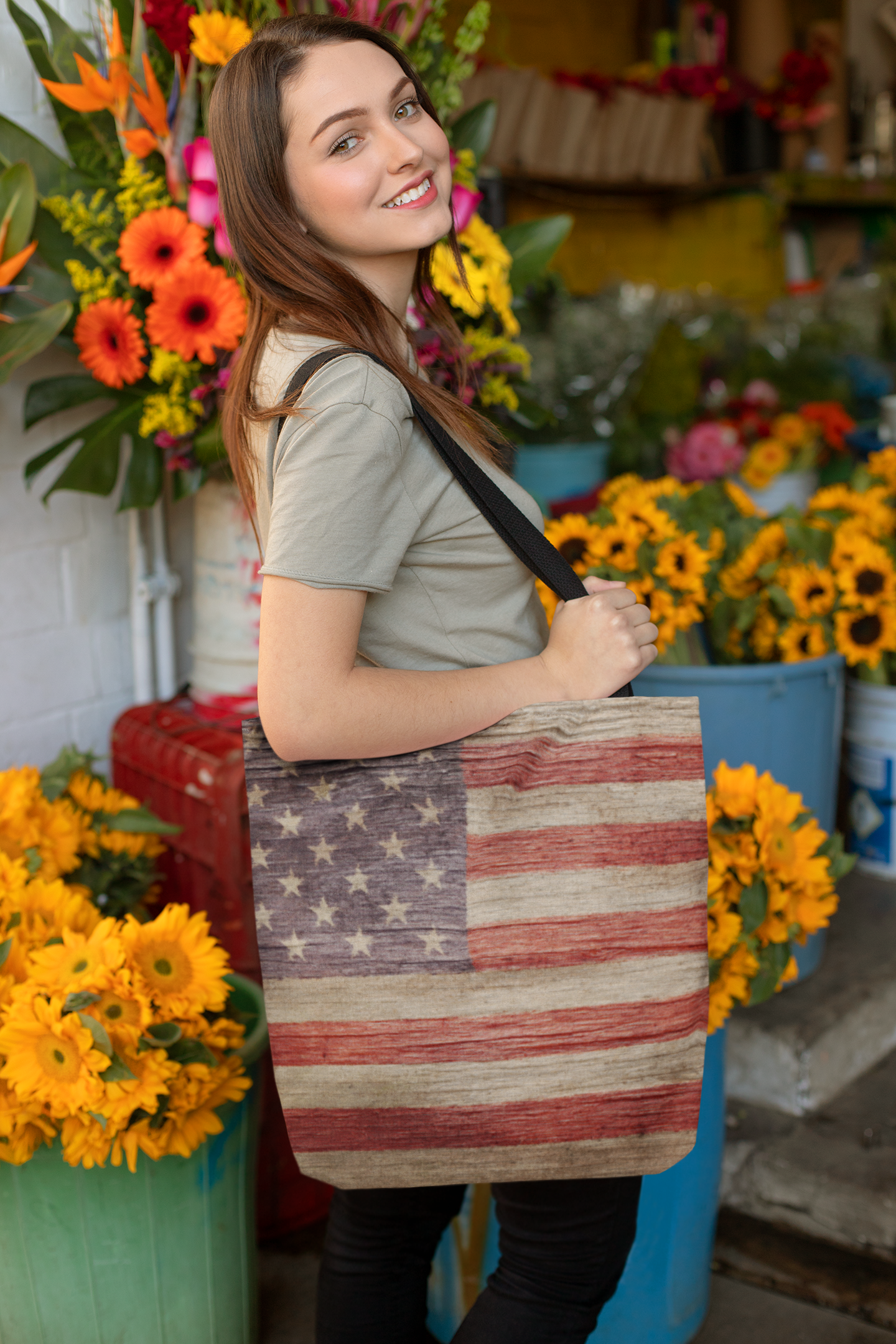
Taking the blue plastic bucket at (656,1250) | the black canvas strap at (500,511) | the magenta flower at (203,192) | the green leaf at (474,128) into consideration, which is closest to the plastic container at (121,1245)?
the blue plastic bucket at (656,1250)

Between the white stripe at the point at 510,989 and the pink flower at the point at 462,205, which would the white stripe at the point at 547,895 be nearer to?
the white stripe at the point at 510,989

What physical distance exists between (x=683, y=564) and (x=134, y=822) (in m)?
0.84

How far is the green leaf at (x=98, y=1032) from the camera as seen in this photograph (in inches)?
41.8

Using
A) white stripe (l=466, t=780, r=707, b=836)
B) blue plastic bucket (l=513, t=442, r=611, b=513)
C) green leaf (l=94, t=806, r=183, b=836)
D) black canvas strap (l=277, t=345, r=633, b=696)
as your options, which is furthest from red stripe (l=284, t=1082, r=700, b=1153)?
blue plastic bucket (l=513, t=442, r=611, b=513)

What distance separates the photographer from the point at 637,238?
4.32 m

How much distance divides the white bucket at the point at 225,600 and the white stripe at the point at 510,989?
844mm

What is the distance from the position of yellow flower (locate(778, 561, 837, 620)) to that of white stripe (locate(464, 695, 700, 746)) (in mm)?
A: 1035

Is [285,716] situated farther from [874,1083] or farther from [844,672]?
[844,672]

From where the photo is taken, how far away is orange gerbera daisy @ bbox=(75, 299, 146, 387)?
146 cm

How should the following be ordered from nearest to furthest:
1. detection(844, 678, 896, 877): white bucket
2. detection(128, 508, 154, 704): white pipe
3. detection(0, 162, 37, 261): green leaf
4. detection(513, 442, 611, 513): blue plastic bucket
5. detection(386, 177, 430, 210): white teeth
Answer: detection(386, 177, 430, 210): white teeth, detection(0, 162, 37, 261): green leaf, detection(128, 508, 154, 704): white pipe, detection(844, 678, 896, 877): white bucket, detection(513, 442, 611, 513): blue plastic bucket

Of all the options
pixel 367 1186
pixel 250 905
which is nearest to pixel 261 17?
pixel 250 905

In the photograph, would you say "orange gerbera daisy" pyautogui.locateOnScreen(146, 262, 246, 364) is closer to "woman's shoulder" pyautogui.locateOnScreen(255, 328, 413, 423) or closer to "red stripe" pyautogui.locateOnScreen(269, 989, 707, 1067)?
"woman's shoulder" pyautogui.locateOnScreen(255, 328, 413, 423)

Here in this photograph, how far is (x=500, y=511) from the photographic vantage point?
0.89 m

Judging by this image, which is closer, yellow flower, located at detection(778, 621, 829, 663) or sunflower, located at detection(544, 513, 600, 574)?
sunflower, located at detection(544, 513, 600, 574)
